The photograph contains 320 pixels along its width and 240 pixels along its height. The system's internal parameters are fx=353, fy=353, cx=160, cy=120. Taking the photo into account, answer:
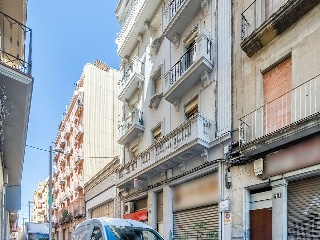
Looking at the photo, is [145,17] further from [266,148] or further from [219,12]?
[266,148]

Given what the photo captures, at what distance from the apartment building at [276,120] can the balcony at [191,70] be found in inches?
55.3

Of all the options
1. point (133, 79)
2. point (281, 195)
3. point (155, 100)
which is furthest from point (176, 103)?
point (281, 195)

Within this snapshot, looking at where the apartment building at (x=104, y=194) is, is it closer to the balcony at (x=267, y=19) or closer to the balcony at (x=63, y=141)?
the balcony at (x=267, y=19)

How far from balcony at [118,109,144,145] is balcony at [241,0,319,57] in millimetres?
9805

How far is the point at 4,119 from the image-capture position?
27.1 feet

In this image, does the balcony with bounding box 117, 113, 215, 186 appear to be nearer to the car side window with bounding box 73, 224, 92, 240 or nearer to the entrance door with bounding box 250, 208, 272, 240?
the entrance door with bounding box 250, 208, 272, 240

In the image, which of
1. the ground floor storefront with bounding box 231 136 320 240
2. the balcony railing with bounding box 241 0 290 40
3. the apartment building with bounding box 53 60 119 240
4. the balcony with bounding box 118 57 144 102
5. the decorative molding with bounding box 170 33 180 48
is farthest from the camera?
the apartment building with bounding box 53 60 119 240

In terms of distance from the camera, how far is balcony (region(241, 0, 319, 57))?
8819mm

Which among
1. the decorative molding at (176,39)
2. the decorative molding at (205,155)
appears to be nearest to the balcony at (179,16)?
the decorative molding at (176,39)

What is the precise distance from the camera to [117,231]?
8.45 metres

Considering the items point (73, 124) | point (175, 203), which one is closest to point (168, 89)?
point (175, 203)

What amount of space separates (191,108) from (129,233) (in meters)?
7.09

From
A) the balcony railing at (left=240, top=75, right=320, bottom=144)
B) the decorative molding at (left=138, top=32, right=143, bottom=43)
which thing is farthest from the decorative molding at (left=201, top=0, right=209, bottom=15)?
the decorative molding at (left=138, top=32, right=143, bottom=43)

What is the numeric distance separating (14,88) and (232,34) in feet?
24.9
